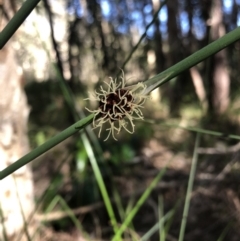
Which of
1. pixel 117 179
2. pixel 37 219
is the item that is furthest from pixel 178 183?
pixel 37 219

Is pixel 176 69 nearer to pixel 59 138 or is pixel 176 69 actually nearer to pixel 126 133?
pixel 59 138

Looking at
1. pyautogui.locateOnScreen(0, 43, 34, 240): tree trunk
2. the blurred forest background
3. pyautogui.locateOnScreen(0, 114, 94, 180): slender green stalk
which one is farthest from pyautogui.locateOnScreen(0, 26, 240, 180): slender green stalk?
pyautogui.locateOnScreen(0, 43, 34, 240): tree trunk

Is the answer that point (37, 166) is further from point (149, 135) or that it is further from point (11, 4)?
point (11, 4)

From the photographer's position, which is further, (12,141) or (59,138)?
(12,141)

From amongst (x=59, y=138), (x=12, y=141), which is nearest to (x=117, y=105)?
(x=59, y=138)

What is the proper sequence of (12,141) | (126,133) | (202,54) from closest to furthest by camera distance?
(202,54), (12,141), (126,133)

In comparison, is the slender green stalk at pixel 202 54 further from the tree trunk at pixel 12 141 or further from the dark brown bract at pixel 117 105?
the tree trunk at pixel 12 141
